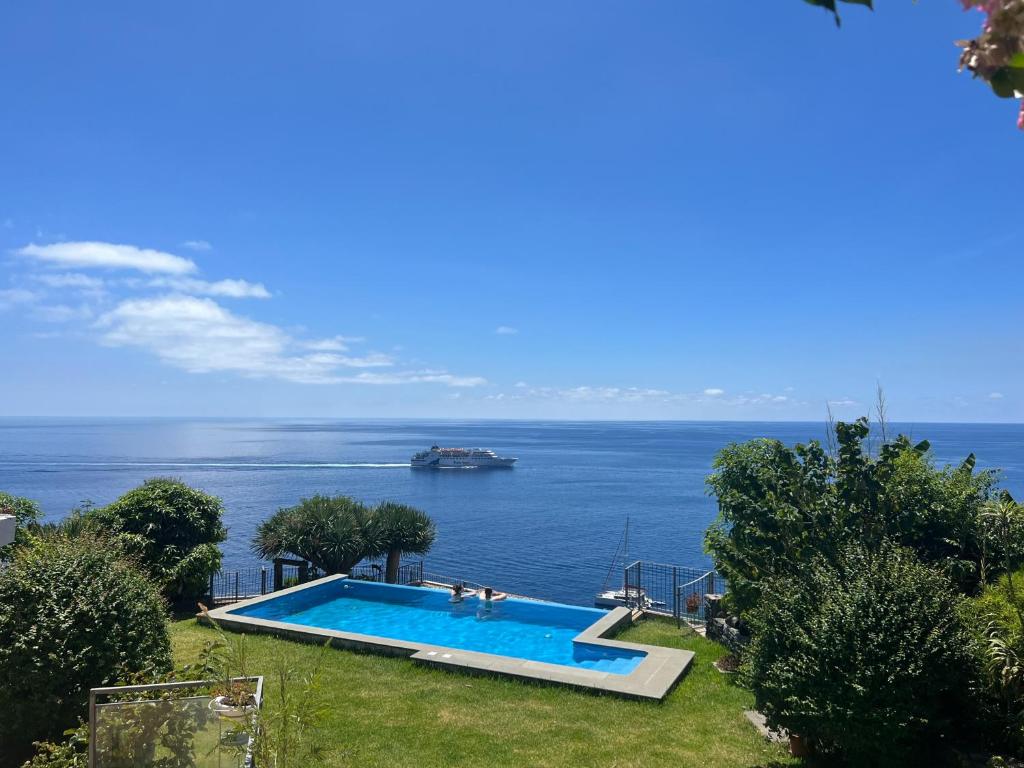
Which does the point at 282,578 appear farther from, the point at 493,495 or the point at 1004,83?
the point at 493,495

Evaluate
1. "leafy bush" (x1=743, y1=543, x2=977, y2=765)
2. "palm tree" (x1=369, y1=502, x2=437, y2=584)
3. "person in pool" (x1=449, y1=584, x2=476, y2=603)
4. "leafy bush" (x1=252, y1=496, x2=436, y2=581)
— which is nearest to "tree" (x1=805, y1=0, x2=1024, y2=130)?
"leafy bush" (x1=743, y1=543, x2=977, y2=765)

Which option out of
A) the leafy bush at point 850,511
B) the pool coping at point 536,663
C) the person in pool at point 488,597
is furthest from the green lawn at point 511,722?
the person in pool at point 488,597

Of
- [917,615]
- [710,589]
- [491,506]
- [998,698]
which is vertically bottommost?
[491,506]

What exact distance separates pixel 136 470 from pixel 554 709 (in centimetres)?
11684

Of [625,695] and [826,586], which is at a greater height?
[826,586]

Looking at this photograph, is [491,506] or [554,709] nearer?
[554,709]

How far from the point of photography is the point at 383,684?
13.4 metres

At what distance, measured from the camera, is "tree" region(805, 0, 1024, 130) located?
4.86 feet

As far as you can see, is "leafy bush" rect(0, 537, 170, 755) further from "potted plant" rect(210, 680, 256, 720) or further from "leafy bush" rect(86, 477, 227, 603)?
"leafy bush" rect(86, 477, 227, 603)

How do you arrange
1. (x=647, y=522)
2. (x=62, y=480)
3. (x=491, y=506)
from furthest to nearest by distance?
1. (x=62, y=480)
2. (x=491, y=506)
3. (x=647, y=522)

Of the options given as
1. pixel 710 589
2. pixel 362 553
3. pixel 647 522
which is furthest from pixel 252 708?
pixel 647 522

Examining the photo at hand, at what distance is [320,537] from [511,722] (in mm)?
15719

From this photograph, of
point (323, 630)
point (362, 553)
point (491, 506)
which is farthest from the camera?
point (491, 506)

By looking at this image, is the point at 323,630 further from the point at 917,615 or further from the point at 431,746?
the point at 917,615
